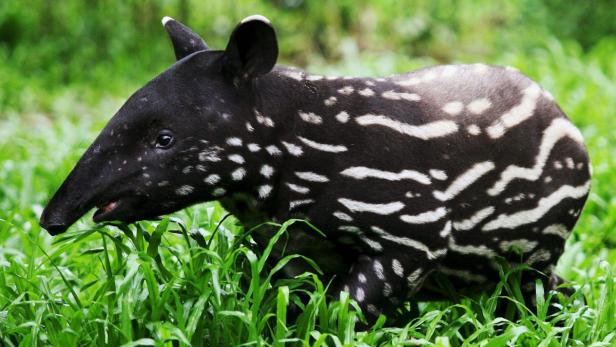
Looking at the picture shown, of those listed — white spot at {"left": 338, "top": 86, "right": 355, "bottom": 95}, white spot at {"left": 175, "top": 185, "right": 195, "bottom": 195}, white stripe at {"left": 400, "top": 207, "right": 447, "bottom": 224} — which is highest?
white spot at {"left": 338, "top": 86, "right": 355, "bottom": 95}

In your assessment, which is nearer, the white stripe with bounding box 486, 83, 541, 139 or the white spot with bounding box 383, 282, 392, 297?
the white spot with bounding box 383, 282, 392, 297

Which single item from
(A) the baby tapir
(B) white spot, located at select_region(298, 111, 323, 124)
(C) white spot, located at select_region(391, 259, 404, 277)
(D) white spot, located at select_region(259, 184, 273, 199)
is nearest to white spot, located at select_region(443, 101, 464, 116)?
(A) the baby tapir

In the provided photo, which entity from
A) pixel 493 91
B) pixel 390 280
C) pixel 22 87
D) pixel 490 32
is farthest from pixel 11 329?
pixel 490 32

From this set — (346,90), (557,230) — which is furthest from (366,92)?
(557,230)

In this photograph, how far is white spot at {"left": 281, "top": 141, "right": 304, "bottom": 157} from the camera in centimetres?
303

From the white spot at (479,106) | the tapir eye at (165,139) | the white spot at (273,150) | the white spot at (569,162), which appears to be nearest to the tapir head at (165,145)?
the tapir eye at (165,139)

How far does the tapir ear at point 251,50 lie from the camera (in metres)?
2.90

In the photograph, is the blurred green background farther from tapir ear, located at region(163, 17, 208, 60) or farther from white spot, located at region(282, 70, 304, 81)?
white spot, located at region(282, 70, 304, 81)

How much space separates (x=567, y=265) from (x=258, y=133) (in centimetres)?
196

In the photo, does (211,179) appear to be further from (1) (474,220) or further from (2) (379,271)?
(1) (474,220)

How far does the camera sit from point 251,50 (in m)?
2.95

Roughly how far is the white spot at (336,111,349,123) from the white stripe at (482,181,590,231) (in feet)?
1.92

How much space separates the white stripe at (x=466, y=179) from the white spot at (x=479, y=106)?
0.59ft

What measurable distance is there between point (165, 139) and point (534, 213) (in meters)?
1.25
